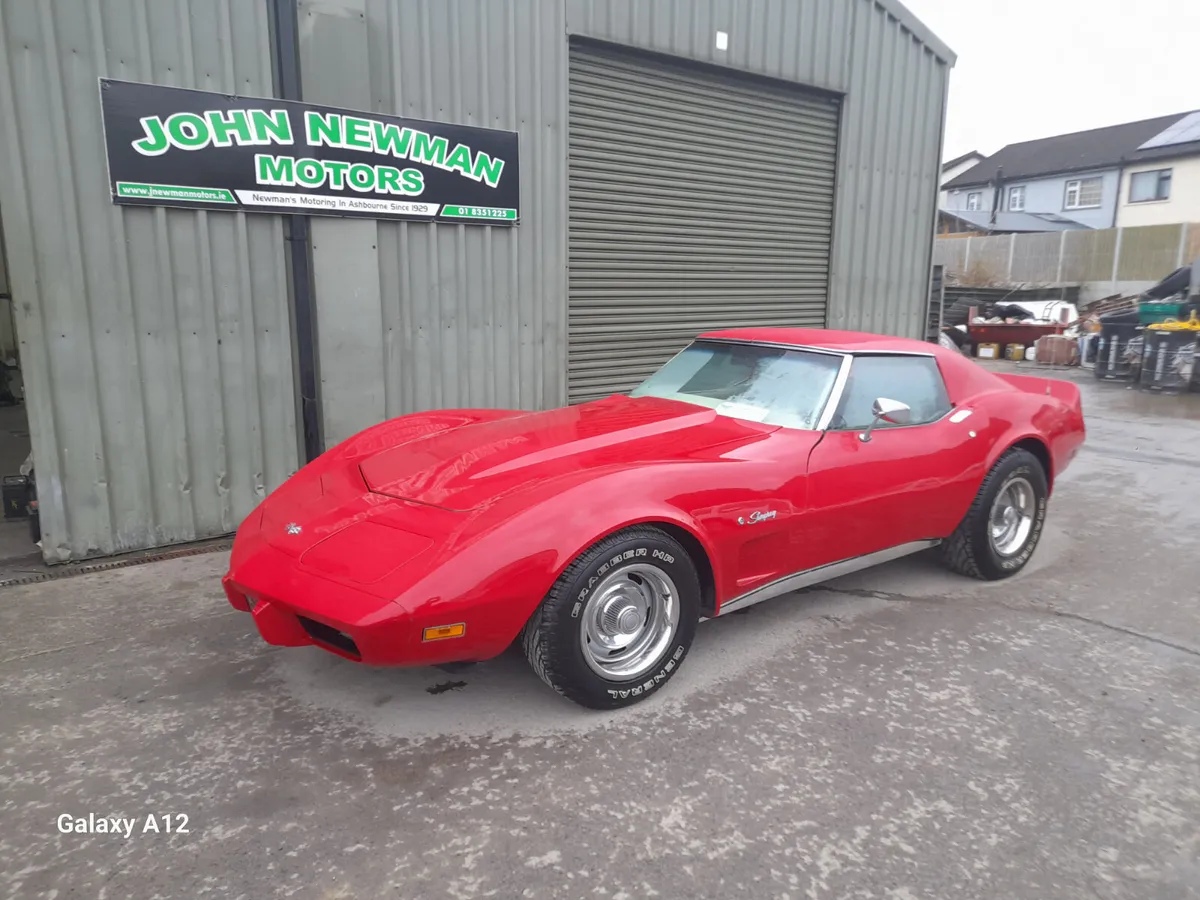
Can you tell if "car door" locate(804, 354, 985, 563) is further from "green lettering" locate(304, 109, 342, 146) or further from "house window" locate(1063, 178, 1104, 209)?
"house window" locate(1063, 178, 1104, 209)

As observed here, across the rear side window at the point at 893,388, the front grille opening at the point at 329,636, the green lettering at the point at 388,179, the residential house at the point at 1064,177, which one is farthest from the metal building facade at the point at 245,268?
the residential house at the point at 1064,177

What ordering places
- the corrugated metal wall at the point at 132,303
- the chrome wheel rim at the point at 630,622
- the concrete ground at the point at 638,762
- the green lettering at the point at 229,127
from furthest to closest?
1. the green lettering at the point at 229,127
2. the corrugated metal wall at the point at 132,303
3. the chrome wheel rim at the point at 630,622
4. the concrete ground at the point at 638,762

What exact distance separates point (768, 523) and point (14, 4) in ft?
15.0

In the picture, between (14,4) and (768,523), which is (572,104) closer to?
(14,4)

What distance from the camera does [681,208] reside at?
726cm

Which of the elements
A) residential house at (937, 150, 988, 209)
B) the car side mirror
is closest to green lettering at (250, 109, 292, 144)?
the car side mirror

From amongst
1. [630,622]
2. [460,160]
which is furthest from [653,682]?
[460,160]

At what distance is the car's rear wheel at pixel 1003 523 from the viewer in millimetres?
4297

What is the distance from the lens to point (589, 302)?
6.78 meters

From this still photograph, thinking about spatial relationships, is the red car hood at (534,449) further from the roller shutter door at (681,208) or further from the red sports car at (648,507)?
the roller shutter door at (681,208)

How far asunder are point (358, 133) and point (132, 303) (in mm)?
1704

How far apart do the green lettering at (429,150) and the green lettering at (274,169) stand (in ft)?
2.64

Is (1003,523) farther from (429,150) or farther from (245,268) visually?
(245,268)

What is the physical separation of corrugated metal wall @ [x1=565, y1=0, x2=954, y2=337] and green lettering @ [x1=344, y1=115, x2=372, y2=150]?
2.50 m
